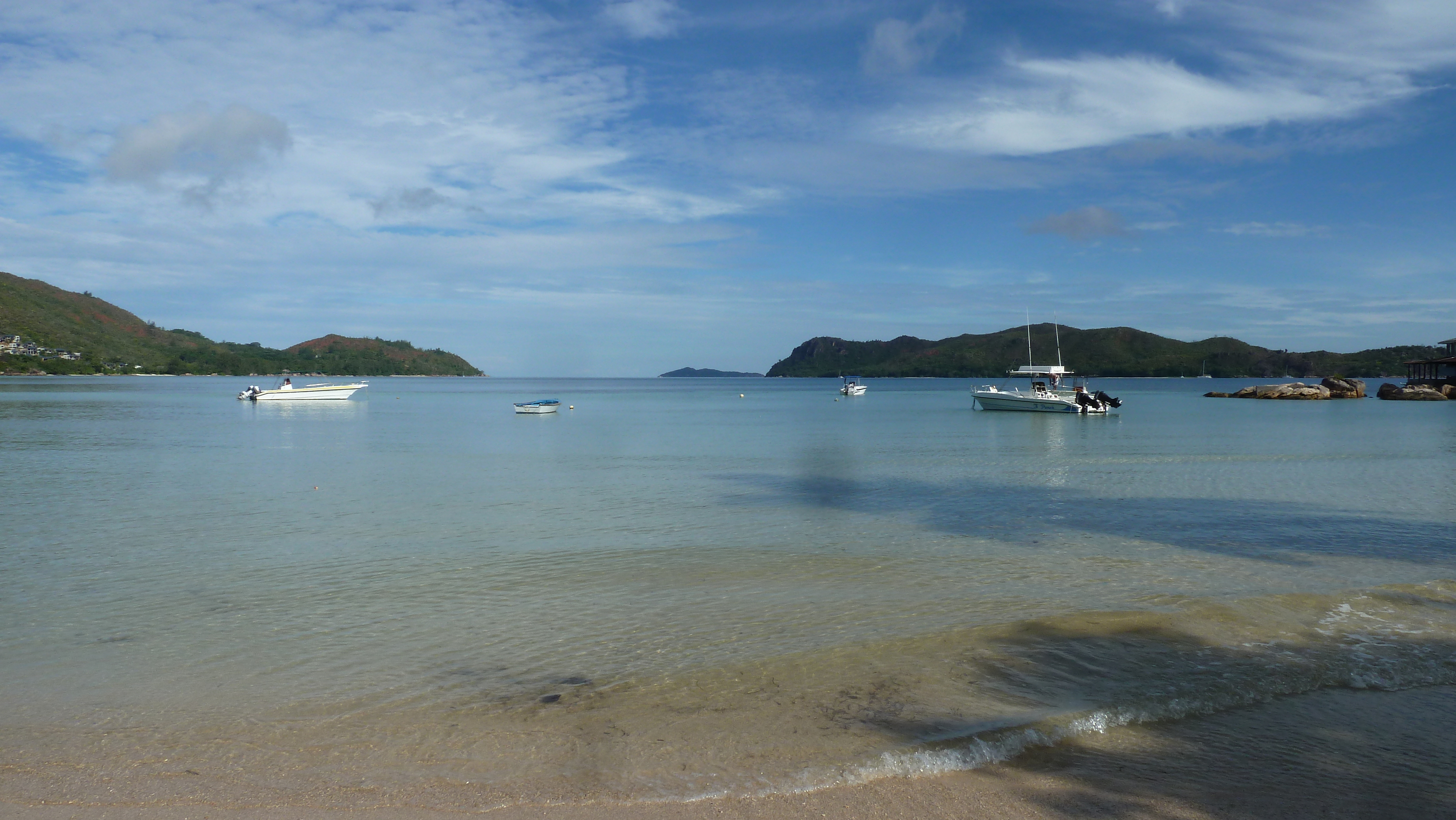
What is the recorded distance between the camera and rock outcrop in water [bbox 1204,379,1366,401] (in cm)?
9425

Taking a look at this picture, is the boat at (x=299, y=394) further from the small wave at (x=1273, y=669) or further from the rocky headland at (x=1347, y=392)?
the rocky headland at (x=1347, y=392)

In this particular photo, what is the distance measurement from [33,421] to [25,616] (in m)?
50.5

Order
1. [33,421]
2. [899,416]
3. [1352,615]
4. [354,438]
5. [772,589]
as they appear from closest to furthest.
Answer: [1352,615]
[772,589]
[354,438]
[33,421]
[899,416]

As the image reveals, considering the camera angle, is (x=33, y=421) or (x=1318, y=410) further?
(x=1318, y=410)

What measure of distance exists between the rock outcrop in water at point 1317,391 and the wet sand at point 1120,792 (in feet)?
343

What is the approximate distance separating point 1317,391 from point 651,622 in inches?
4204

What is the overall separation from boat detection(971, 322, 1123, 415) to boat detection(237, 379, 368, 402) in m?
57.6

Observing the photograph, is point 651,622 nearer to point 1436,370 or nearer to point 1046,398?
point 1046,398

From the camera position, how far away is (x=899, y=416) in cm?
6875

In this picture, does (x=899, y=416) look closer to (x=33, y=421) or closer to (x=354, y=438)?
(x=354, y=438)

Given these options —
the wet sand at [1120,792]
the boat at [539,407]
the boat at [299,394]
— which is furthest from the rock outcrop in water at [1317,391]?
the wet sand at [1120,792]

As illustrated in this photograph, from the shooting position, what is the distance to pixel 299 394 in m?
82.4

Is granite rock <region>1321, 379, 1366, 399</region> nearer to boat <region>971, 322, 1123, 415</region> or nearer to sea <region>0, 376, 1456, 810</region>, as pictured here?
boat <region>971, 322, 1123, 415</region>

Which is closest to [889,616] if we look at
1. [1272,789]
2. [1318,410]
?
[1272,789]
